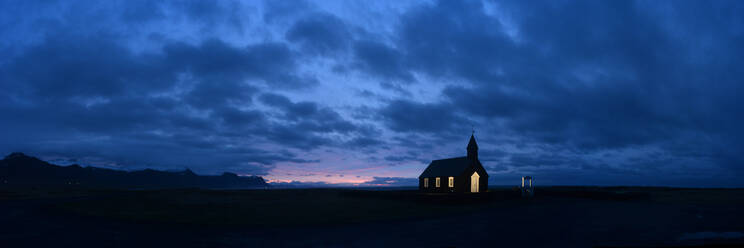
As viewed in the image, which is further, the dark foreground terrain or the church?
the church

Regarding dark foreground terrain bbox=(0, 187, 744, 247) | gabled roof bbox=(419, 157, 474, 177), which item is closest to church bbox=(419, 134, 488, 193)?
gabled roof bbox=(419, 157, 474, 177)

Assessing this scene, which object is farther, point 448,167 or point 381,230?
point 448,167

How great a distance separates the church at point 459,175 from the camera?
50188mm

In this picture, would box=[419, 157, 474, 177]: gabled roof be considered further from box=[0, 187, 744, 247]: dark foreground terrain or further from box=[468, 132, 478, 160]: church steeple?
box=[0, 187, 744, 247]: dark foreground terrain

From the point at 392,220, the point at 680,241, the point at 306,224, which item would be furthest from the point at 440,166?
the point at 680,241

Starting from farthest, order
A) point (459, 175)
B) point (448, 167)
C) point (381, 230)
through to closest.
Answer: point (448, 167) < point (459, 175) < point (381, 230)

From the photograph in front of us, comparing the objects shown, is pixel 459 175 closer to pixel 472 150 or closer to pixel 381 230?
pixel 472 150

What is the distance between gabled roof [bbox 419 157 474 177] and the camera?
5090cm

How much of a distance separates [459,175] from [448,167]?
4032 mm

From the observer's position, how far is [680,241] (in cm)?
1381

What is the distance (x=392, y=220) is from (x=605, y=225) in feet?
40.0

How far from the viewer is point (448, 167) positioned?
5362 centimetres

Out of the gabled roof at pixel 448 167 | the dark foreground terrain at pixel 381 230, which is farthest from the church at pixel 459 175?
the dark foreground terrain at pixel 381 230

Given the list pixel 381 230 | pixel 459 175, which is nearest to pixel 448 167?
pixel 459 175
